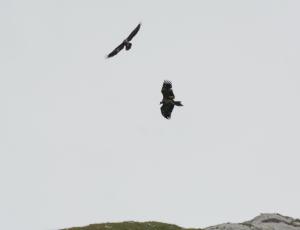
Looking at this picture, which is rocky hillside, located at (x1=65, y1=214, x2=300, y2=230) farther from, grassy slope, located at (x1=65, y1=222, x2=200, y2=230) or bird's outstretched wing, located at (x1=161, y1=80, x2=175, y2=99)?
bird's outstretched wing, located at (x1=161, y1=80, x2=175, y2=99)

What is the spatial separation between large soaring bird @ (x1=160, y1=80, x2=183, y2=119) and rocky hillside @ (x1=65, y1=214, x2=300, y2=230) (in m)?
22.6

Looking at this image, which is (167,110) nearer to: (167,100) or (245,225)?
(167,100)

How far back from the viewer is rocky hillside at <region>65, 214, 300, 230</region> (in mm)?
63688

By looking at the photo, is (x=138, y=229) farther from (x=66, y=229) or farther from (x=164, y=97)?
(x=164, y=97)

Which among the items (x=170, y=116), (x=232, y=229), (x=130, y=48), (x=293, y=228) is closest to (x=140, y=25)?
(x=130, y=48)

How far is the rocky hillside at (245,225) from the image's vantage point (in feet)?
209

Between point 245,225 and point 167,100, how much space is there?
83.4 ft

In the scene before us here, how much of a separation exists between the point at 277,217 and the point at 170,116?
90.6 feet

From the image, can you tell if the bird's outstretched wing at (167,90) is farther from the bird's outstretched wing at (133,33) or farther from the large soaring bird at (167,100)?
the bird's outstretched wing at (133,33)

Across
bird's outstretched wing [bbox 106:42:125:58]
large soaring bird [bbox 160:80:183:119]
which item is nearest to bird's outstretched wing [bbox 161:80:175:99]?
large soaring bird [bbox 160:80:183:119]

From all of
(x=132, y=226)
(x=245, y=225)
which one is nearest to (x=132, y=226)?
(x=132, y=226)

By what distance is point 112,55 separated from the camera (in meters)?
43.2

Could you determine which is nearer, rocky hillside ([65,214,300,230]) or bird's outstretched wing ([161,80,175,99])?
bird's outstretched wing ([161,80,175,99])

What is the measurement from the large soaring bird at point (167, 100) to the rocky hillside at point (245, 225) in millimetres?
22568
